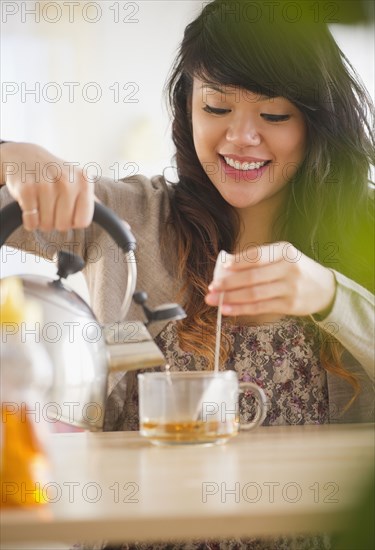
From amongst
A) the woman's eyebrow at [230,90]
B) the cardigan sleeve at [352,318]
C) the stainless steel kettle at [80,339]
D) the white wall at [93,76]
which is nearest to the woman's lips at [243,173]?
the woman's eyebrow at [230,90]

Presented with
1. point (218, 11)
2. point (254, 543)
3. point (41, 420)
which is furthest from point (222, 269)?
point (218, 11)

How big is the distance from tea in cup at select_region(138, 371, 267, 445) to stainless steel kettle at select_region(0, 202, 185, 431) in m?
0.06

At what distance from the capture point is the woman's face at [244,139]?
4.53ft

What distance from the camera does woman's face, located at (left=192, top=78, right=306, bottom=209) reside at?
1.38 m

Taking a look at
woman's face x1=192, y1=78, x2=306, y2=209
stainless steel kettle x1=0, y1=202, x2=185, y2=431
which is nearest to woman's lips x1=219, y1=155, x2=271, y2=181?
woman's face x1=192, y1=78, x2=306, y2=209

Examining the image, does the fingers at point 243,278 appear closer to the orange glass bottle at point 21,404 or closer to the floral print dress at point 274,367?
the orange glass bottle at point 21,404

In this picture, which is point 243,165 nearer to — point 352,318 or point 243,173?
point 243,173

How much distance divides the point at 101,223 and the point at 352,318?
0.37 meters

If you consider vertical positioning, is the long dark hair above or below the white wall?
below

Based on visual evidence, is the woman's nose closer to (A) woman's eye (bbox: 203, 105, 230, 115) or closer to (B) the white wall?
(A) woman's eye (bbox: 203, 105, 230, 115)

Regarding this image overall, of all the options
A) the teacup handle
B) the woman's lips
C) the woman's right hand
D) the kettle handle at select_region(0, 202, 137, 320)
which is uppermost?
the woman's lips

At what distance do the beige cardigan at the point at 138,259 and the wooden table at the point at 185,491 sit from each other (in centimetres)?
42

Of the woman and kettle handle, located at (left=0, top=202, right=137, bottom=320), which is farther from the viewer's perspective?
the woman

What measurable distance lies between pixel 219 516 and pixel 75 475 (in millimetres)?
219
